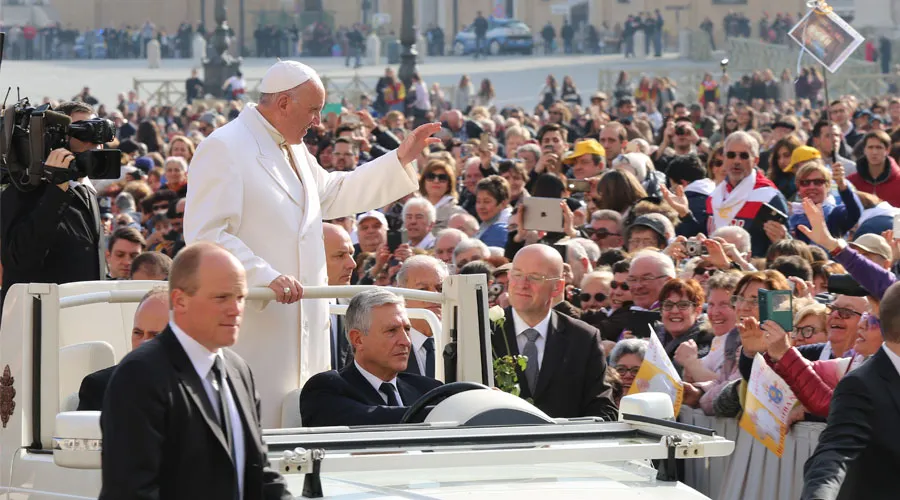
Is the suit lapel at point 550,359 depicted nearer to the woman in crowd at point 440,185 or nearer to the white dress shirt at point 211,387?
the white dress shirt at point 211,387

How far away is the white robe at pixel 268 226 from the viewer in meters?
6.94

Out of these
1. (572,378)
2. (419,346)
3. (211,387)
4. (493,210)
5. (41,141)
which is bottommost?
(572,378)

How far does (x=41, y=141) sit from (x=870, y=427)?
13.6 feet

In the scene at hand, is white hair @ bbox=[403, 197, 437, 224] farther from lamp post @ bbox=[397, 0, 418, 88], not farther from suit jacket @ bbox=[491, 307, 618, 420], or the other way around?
lamp post @ bbox=[397, 0, 418, 88]

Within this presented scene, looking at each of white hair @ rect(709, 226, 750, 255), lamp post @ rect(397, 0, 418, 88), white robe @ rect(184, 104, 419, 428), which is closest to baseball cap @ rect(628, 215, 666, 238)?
white hair @ rect(709, 226, 750, 255)

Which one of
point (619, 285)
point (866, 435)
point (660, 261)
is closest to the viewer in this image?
point (866, 435)

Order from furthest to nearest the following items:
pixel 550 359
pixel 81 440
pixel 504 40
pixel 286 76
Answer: pixel 504 40
pixel 550 359
pixel 286 76
pixel 81 440

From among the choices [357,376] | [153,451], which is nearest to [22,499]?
[357,376]

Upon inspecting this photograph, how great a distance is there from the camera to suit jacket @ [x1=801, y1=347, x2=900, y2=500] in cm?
542

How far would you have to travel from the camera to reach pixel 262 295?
6.55 m

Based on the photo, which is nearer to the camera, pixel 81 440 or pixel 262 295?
pixel 81 440

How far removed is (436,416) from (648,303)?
384 centimetres

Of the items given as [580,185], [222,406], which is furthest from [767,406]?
[580,185]

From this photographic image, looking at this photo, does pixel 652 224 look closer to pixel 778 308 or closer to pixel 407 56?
pixel 778 308
